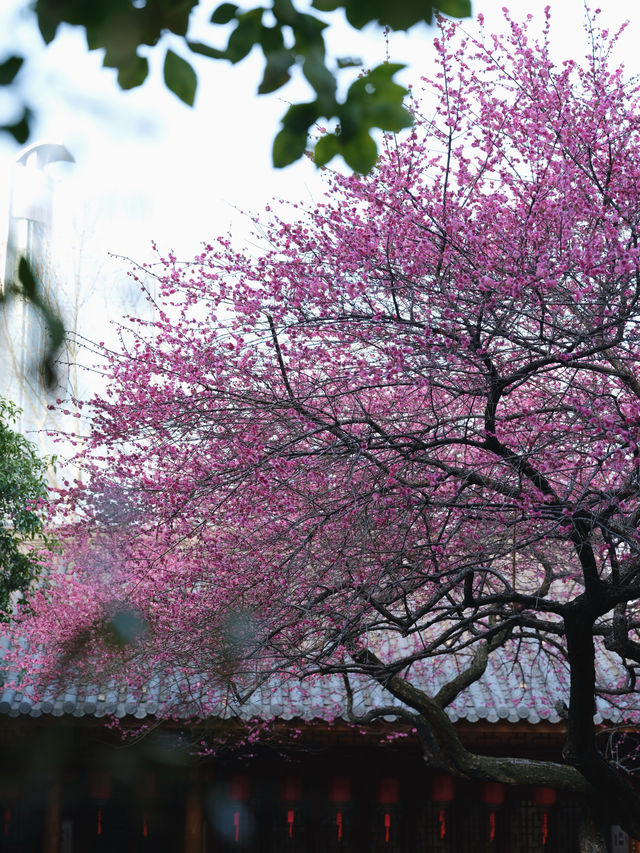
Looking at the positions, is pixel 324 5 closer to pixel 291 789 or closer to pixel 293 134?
pixel 293 134

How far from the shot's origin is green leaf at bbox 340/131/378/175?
94 cm

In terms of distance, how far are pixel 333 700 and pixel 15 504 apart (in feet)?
9.31

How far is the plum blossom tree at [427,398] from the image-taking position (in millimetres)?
4312

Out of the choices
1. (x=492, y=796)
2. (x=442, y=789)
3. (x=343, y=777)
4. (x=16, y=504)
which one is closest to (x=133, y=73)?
(x=16, y=504)

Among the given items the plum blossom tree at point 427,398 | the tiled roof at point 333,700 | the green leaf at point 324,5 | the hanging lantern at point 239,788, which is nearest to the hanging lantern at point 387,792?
the tiled roof at point 333,700

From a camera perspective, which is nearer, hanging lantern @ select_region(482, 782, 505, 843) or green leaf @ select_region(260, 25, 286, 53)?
green leaf @ select_region(260, 25, 286, 53)

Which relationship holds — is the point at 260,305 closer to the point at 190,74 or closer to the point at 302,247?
the point at 302,247

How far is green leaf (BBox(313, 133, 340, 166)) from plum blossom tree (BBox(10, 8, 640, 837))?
124 inches

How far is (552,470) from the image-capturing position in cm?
451

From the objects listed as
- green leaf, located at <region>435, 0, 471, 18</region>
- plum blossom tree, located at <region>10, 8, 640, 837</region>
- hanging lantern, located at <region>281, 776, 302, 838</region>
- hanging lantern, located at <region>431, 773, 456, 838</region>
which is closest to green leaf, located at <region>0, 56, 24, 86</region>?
green leaf, located at <region>435, 0, 471, 18</region>

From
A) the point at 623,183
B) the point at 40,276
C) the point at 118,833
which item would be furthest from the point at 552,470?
the point at 118,833

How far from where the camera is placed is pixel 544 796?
25.6 ft

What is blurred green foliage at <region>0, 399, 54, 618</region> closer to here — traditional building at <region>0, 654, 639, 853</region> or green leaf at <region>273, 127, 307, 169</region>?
traditional building at <region>0, 654, 639, 853</region>

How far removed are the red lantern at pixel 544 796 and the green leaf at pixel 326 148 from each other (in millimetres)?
7720
